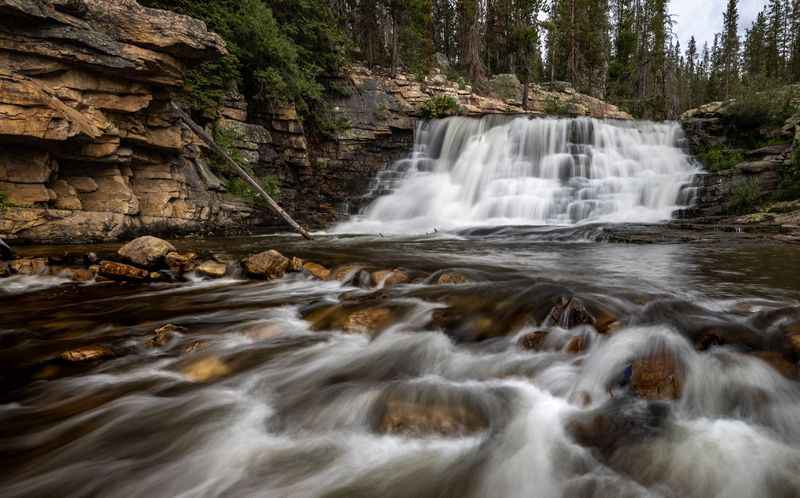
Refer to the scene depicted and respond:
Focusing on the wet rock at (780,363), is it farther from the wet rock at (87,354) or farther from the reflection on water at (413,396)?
the wet rock at (87,354)

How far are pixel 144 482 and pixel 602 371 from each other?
277 cm

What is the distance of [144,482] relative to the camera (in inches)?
76.3

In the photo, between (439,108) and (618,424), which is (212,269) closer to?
(618,424)

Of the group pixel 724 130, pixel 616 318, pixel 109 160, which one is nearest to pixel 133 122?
pixel 109 160

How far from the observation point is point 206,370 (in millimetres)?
3090

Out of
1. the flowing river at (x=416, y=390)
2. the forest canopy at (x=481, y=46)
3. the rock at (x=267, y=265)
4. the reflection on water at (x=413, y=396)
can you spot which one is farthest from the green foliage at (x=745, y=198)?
the rock at (x=267, y=265)

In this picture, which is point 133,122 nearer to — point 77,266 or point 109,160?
point 109,160

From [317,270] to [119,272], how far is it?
9.10 feet

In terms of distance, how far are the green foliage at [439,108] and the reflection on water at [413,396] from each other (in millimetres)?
16682

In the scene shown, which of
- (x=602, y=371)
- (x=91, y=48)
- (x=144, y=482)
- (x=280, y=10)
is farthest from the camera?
(x=280, y=10)

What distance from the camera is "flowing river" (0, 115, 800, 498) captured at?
1.99 meters

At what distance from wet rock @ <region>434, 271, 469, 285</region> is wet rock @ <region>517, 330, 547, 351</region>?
1832mm

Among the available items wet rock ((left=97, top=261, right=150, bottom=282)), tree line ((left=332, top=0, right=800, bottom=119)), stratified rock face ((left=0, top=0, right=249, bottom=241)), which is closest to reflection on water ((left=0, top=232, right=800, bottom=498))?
wet rock ((left=97, top=261, right=150, bottom=282))

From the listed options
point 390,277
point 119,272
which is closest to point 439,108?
point 390,277
